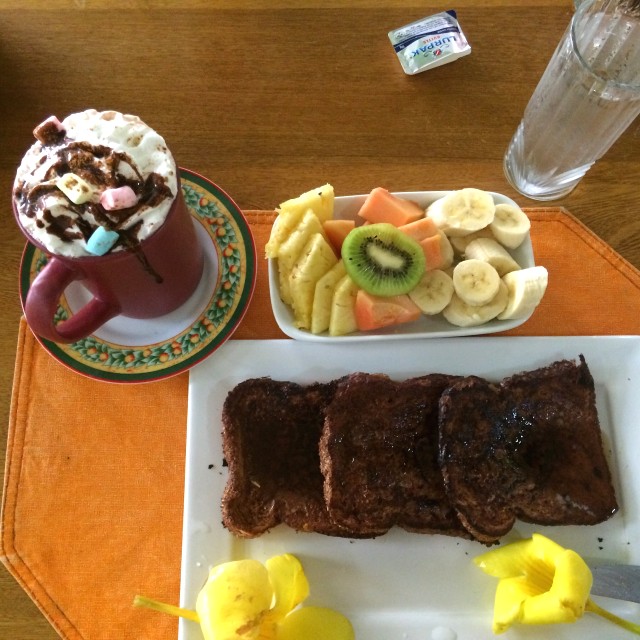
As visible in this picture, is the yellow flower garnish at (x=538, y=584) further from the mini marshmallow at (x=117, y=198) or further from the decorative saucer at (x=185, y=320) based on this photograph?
the mini marshmallow at (x=117, y=198)

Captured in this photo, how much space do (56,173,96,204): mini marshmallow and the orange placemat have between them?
52cm


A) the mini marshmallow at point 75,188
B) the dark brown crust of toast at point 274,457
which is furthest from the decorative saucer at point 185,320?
the mini marshmallow at point 75,188

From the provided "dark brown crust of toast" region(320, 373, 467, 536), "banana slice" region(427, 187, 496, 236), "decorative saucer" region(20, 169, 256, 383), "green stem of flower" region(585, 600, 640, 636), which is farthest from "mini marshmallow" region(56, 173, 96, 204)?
"green stem of flower" region(585, 600, 640, 636)

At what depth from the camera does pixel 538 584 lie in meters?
1.11

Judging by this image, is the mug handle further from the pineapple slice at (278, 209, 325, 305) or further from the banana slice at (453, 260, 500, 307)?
the banana slice at (453, 260, 500, 307)

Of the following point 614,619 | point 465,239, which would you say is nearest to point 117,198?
point 465,239

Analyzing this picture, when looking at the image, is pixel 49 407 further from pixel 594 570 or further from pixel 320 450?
pixel 594 570

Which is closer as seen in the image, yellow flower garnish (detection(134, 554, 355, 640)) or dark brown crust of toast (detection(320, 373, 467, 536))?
yellow flower garnish (detection(134, 554, 355, 640))

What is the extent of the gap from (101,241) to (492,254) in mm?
790

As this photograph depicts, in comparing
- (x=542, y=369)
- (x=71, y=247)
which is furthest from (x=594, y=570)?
(x=71, y=247)

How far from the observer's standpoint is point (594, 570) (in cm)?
113

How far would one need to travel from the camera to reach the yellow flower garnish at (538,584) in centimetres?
102

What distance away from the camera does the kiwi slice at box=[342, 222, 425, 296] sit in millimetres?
1179

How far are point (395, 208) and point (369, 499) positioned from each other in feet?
2.03
